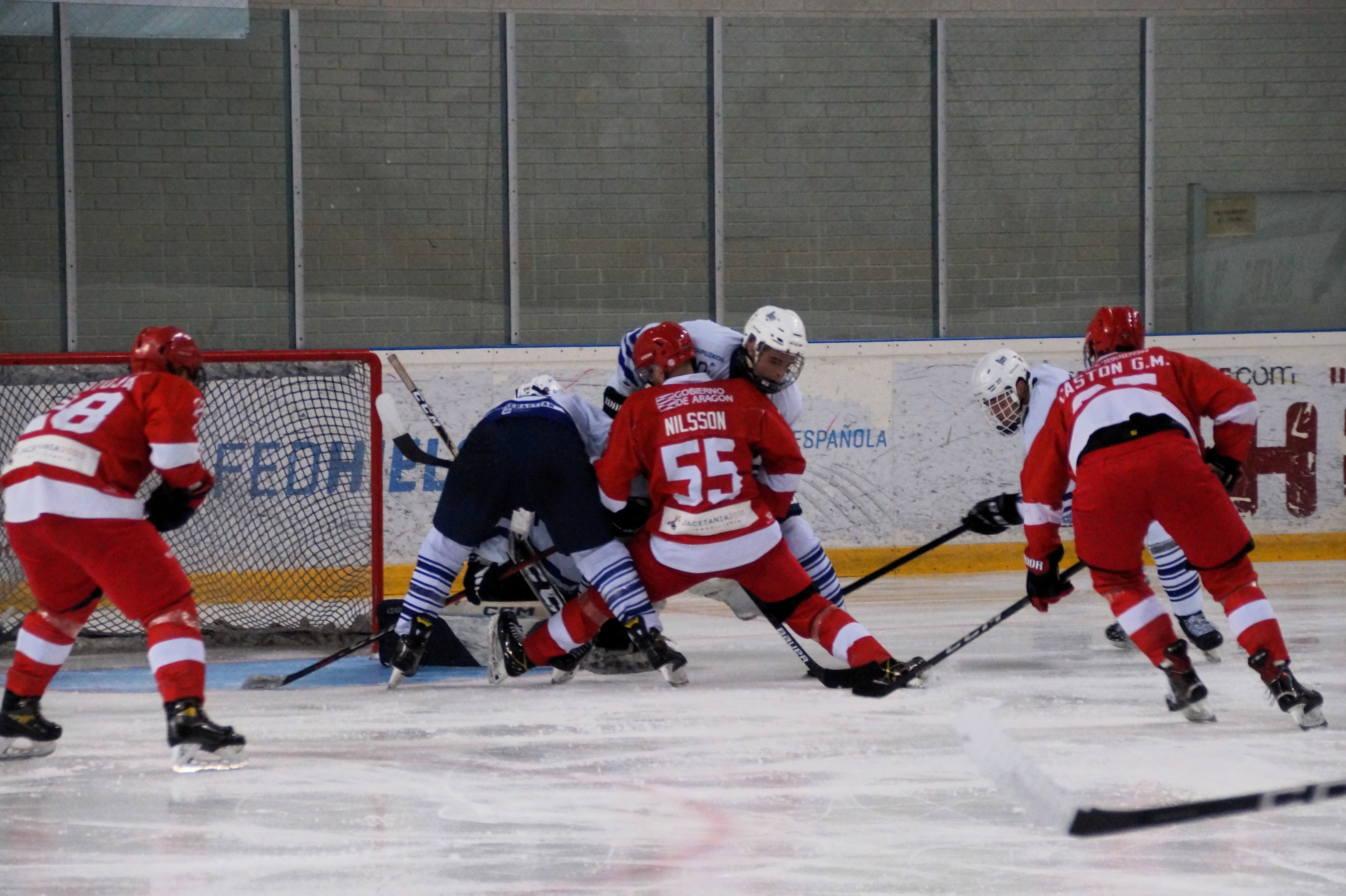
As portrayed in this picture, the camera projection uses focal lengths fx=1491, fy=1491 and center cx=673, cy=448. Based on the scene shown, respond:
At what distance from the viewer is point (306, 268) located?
6535 mm

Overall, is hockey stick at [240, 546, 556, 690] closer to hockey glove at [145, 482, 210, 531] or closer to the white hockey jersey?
the white hockey jersey

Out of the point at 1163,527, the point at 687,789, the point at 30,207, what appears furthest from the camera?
the point at 30,207

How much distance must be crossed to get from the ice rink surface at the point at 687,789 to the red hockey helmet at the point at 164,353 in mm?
841

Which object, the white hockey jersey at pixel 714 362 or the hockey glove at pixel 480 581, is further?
the hockey glove at pixel 480 581

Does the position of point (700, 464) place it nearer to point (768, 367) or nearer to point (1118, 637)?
point (768, 367)

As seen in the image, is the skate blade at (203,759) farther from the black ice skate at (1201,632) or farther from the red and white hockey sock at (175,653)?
the black ice skate at (1201,632)

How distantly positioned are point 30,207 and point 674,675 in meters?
4.10

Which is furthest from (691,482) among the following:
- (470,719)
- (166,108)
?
(166,108)

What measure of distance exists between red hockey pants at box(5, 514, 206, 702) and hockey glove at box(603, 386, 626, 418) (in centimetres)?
147

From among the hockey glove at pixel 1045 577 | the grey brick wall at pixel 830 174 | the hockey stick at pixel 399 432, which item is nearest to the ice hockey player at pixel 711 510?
the hockey glove at pixel 1045 577

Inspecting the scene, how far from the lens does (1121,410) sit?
3.30 m

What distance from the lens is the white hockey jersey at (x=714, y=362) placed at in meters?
4.11

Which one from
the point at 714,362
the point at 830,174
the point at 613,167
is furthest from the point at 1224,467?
the point at 613,167

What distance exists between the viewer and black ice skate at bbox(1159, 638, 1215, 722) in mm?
3354
